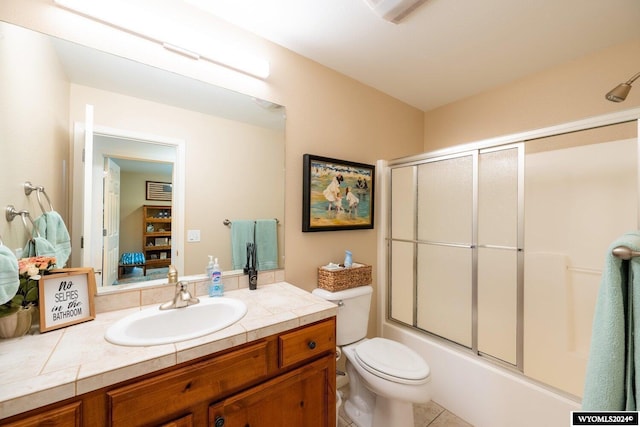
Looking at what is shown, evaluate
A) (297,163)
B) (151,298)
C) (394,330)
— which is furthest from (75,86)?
(394,330)

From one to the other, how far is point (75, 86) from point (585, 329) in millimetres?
3170

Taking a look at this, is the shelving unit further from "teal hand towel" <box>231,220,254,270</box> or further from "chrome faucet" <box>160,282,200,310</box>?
"teal hand towel" <box>231,220,254,270</box>

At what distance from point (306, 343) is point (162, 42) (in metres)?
1.56

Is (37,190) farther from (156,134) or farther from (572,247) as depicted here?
(572,247)

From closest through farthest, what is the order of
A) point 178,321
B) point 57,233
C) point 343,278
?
point 57,233
point 178,321
point 343,278

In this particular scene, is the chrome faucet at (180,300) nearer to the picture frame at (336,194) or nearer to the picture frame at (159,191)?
the picture frame at (159,191)

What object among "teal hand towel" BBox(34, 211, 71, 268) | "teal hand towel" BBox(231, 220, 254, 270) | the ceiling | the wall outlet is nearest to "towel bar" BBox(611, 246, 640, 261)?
the ceiling

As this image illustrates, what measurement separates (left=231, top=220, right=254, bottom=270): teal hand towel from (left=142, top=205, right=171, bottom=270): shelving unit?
0.32m

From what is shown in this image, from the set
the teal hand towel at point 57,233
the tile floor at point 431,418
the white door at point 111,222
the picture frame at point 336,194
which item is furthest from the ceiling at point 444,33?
the tile floor at point 431,418

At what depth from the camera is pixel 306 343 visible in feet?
3.50

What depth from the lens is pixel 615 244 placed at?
2.04 ft

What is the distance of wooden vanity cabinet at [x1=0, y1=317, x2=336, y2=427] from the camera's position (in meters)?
0.67

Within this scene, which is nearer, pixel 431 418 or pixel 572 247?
pixel 431 418

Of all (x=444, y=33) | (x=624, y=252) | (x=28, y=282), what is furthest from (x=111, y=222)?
(x=444, y=33)
